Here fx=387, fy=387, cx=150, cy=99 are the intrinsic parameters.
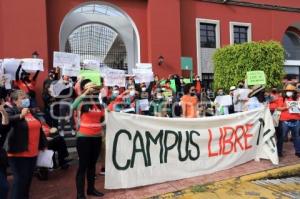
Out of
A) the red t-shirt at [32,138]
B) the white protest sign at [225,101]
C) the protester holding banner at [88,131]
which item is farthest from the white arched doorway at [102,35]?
the red t-shirt at [32,138]

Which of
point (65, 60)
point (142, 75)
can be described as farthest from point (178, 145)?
point (142, 75)

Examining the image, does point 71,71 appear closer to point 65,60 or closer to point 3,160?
point 65,60

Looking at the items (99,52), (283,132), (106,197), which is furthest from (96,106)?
(99,52)

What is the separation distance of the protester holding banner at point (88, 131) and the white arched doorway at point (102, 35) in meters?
10.8

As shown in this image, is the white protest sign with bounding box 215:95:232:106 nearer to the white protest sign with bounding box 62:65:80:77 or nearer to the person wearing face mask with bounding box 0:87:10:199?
the white protest sign with bounding box 62:65:80:77

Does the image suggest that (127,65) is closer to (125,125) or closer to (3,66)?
(3,66)

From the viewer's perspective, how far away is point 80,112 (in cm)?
564

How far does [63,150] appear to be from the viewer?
735 cm

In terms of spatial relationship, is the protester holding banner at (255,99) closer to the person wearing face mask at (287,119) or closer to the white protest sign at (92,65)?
the person wearing face mask at (287,119)

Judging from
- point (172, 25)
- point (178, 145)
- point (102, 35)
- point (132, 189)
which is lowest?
point (132, 189)

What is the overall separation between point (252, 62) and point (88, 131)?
12735mm

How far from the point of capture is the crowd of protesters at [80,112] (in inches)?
197

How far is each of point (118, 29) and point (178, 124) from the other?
11830mm

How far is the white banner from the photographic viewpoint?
5.97m
